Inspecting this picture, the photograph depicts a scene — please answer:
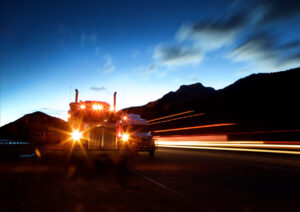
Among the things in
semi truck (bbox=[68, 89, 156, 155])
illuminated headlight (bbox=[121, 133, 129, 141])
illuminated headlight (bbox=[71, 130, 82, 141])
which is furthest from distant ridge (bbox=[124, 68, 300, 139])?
illuminated headlight (bbox=[71, 130, 82, 141])

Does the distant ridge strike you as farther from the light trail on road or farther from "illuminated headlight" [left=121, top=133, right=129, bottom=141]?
"illuminated headlight" [left=121, top=133, right=129, bottom=141]

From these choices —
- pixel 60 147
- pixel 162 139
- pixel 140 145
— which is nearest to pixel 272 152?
pixel 140 145

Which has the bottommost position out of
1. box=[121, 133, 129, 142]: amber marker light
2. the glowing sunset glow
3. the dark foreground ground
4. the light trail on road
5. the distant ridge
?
the dark foreground ground

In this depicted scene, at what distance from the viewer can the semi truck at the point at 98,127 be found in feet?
42.9

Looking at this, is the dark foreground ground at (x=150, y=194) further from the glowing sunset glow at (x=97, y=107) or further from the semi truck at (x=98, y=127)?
the glowing sunset glow at (x=97, y=107)

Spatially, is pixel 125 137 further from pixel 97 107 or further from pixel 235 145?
pixel 235 145

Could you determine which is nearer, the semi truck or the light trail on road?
the semi truck

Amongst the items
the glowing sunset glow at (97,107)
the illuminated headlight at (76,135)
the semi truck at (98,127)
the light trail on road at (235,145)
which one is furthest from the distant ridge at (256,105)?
the illuminated headlight at (76,135)

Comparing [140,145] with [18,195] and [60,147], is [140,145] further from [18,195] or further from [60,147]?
[18,195]

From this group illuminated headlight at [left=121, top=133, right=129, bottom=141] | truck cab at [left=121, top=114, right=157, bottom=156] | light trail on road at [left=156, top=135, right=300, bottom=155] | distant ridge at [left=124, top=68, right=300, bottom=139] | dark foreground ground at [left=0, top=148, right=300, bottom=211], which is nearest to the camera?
dark foreground ground at [left=0, top=148, right=300, bottom=211]

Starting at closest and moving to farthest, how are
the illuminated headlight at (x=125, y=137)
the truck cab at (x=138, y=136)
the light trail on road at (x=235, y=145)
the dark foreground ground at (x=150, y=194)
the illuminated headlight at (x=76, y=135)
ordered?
the dark foreground ground at (x=150, y=194) < the illuminated headlight at (x=76, y=135) < the illuminated headlight at (x=125, y=137) < the truck cab at (x=138, y=136) < the light trail on road at (x=235, y=145)

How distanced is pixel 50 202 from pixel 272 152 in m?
18.1

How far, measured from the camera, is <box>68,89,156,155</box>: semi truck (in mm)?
13062

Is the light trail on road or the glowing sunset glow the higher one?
the glowing sunset glow
